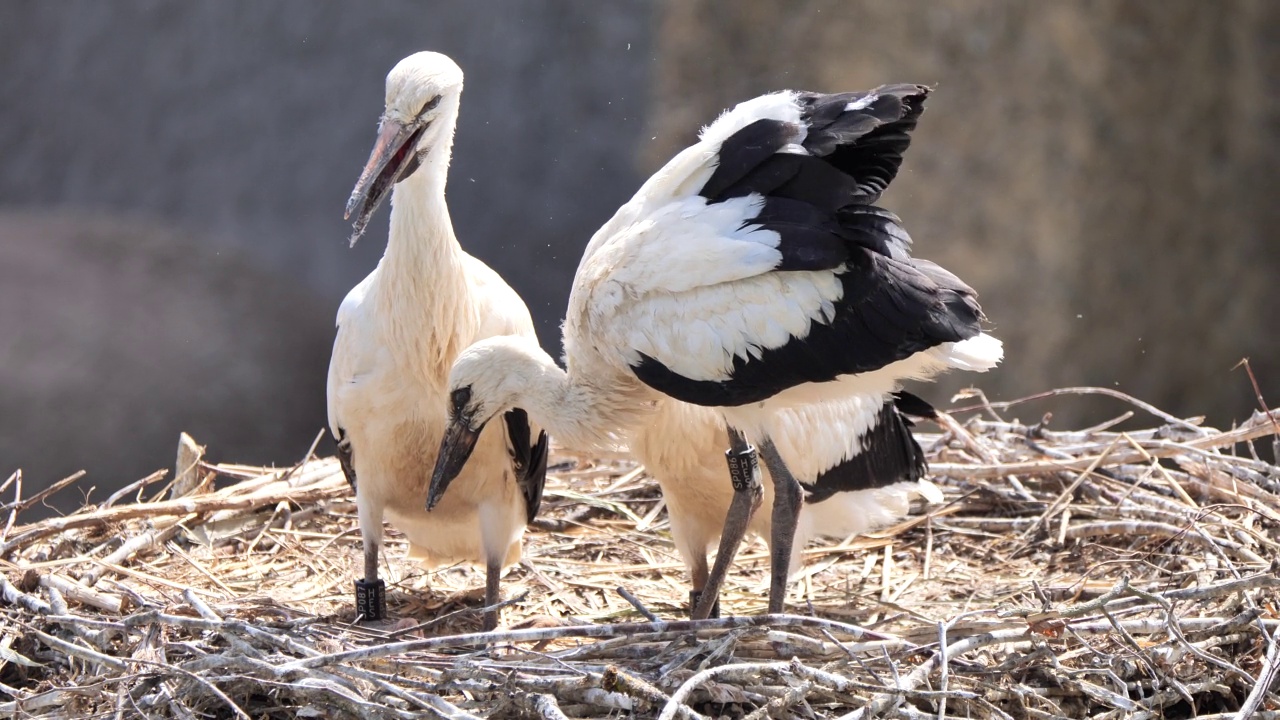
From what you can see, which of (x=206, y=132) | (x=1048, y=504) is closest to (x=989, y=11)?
(x=1048, y=504)

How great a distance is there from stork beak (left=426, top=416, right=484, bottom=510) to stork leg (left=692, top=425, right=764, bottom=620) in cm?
62

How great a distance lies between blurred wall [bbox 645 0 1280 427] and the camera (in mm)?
5191

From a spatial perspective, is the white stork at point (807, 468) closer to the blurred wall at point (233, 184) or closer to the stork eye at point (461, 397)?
the stork eye at point (461, 397)

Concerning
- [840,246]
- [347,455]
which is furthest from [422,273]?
[840,246]

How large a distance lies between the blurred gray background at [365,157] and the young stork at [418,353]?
123 centimetres

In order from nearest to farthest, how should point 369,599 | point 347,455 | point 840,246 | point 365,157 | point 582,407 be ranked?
point 840,246 < point 582,407 < point 369,599 < point 347,455 < point 365,157

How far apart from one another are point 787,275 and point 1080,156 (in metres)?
3.26

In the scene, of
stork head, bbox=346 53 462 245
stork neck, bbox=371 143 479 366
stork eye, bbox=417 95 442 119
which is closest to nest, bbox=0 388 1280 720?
stork neck, bbox=371 143 479 366

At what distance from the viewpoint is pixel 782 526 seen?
10.9 feet

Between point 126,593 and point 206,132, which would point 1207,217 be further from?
point 126,593

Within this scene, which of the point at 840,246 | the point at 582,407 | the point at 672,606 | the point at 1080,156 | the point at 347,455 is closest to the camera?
the point at 840,246

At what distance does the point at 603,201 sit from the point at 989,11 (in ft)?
5.90

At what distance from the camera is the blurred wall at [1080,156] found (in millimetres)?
5191

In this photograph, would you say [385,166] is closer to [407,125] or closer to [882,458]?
[407,125]
